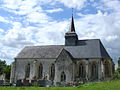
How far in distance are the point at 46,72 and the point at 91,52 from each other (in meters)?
11.9

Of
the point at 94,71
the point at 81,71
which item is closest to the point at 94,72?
the point at 94,71

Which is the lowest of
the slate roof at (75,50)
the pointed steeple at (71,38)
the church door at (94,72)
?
the church door at (94,72)

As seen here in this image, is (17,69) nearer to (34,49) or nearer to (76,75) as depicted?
(34,49)

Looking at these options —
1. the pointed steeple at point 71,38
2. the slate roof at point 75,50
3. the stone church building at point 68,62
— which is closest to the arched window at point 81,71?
the stone church building at point 68,62

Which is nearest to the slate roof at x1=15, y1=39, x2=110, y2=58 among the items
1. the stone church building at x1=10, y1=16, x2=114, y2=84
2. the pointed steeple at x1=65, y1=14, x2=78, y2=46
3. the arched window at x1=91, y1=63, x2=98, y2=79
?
the stone church building at x1=10, y1=16, x2=114, y2=84

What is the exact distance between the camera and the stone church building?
43.0m

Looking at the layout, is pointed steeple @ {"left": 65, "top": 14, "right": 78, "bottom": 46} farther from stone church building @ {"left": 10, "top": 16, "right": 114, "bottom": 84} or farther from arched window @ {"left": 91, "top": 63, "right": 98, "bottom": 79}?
arched window @ {"left": 91, "top": 63, "right": 98, "bottom": 79}

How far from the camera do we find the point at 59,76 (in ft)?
144

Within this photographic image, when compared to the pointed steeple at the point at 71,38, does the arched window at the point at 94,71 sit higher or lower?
lower

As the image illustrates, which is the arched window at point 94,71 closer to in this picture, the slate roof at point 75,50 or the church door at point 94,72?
the church door at point 94,72

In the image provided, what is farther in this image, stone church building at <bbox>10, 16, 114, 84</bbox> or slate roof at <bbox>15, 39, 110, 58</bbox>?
slate roof at <bbox>15, 39, 110, 58</bbox>

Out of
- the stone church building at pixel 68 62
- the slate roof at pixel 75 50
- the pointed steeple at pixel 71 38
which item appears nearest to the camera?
the stone church building at pixel 68 62

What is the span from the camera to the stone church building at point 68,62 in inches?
1694

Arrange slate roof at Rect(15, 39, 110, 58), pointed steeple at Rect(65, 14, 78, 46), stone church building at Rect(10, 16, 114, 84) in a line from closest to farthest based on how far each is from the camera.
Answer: stone church building at Rect(10, 16, 114, 84), slate roof at Rect(15, 39, 110, 58), pointed steeple at Rect(65, 14, 78, 46)
